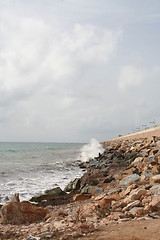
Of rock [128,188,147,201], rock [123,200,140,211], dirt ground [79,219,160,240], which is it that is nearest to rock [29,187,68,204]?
rock [128,188,147,201]

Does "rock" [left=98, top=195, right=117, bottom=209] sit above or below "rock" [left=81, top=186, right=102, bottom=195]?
above

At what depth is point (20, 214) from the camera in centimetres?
623

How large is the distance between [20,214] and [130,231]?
2.90 meters

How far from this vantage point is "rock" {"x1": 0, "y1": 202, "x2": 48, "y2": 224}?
20.2 ft

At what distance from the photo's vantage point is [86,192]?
374 inches

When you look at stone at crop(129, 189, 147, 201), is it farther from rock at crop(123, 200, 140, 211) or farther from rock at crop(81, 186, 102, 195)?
rock at crop(81, 186, 102, 195)

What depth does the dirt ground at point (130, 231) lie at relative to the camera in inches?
162

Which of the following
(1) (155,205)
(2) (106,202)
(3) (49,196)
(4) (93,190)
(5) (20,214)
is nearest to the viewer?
(1) (155,205)

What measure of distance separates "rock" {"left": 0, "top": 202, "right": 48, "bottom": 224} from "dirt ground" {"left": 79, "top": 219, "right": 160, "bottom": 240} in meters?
2.23

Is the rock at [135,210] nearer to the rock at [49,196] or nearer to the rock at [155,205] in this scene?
the rock at [155,205]

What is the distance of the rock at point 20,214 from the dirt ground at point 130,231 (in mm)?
2228

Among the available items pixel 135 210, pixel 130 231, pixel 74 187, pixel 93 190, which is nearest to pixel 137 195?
pixel 135 210

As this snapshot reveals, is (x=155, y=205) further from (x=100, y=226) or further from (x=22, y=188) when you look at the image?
(x=22, y=188)

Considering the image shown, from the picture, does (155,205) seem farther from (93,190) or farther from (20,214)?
(93,190)
